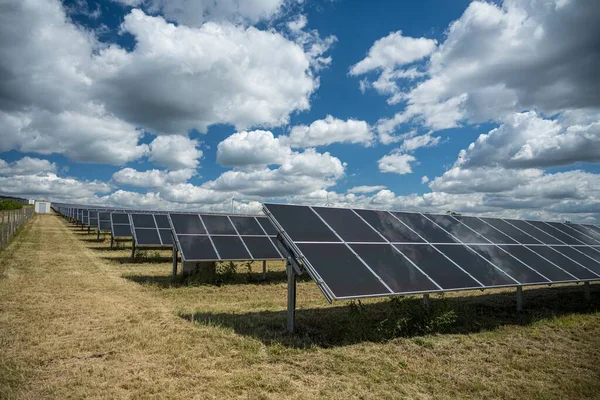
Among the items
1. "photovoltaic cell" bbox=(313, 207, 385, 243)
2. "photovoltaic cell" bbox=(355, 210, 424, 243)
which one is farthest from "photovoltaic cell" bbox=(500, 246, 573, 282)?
"photovoltaic cell" bbox=(313, 207, 385, 243)

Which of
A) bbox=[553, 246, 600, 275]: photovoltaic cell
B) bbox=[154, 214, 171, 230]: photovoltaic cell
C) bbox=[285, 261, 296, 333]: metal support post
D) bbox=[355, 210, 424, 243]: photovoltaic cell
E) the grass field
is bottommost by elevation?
the grass field

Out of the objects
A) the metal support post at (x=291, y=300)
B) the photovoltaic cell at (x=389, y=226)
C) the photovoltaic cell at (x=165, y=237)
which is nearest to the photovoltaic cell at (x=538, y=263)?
the photovoltaic cell at (x=389, y=226)

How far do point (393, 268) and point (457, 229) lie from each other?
519cm

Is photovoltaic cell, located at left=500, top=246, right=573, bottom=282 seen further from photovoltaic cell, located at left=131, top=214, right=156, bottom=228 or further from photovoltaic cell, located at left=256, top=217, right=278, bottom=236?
photovoltaic cell, located at left=131, top=214, right=156, bottom=228

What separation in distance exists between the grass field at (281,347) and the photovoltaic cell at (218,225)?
5175mm

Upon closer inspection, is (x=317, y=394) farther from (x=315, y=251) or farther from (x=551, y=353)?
(x=551, y=353)

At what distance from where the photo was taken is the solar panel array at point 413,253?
8.77 metres

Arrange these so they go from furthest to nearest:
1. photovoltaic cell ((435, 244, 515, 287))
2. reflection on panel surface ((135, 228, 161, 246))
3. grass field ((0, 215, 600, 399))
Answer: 1. reflection on panel surface ((135, 228, 161, 246))
2. photovoltaic cell ((435, 244, 515, 287))
3. grass field ((0, 215, 600, 399))

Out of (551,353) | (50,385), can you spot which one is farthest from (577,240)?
(50,385)

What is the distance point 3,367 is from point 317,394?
573cm

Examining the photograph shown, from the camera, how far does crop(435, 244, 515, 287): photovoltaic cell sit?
1022 cm

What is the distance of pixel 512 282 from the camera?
34.3 ft

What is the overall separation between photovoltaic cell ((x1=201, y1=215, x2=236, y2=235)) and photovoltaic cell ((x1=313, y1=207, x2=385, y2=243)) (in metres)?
9.04

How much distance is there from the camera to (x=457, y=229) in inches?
529
